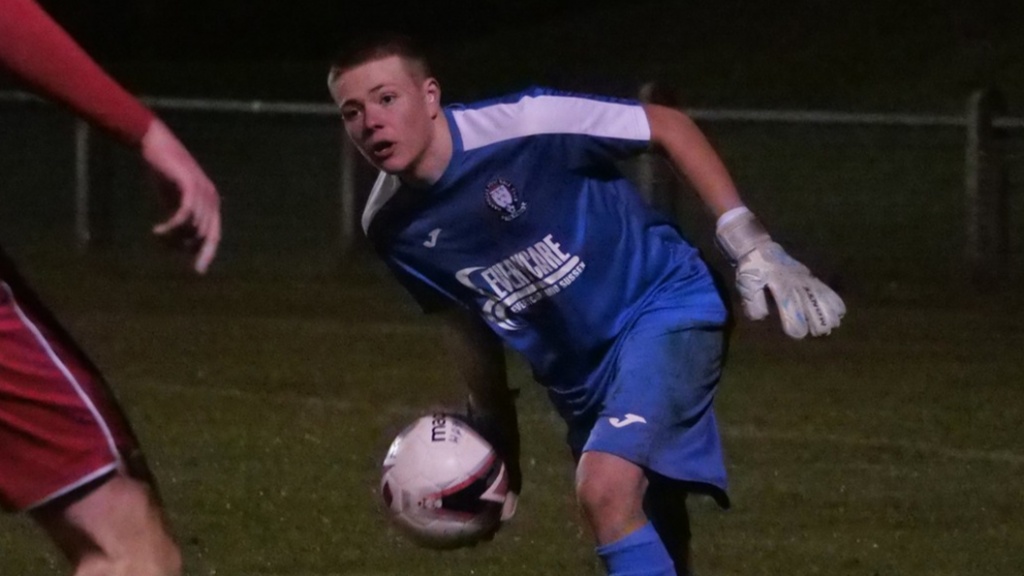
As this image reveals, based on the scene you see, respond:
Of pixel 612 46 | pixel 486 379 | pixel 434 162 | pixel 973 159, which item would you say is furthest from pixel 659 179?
pixel 612 46

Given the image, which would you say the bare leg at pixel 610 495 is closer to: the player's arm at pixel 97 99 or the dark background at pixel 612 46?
the player's arm at pixel 97 99

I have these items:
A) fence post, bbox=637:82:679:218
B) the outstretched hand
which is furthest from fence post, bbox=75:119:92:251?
the outstretched hand

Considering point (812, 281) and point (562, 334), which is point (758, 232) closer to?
point (812, 281)

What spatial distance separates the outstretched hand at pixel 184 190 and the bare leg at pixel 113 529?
1.85ft

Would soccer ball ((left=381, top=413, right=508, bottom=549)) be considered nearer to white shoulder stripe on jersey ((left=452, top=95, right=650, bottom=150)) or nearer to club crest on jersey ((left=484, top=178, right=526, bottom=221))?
club crest on jersey ((left=484, top=178, right=526, bottom=221))

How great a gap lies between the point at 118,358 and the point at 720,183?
6104mm

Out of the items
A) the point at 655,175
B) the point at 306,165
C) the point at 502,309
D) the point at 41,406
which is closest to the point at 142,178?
the point at 306,165

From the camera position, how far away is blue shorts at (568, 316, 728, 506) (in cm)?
482

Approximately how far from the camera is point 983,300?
12562mm

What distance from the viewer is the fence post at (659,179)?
1366cm

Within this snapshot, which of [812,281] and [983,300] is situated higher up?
[812,281]

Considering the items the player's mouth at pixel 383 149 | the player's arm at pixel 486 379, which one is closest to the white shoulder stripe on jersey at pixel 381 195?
the player's mouth at pixel 383 149

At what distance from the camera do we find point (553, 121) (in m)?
5.08

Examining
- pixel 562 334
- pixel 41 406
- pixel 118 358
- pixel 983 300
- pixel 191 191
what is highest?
pixel 191 191
